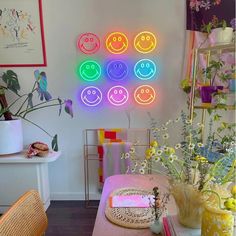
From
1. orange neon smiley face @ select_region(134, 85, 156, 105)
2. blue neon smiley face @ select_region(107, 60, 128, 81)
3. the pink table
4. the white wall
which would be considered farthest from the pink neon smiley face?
the pink table

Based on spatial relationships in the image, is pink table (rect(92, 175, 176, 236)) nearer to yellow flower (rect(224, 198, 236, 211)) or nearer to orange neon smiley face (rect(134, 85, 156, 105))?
yellow flower (rect(224, 198, 236, 211))

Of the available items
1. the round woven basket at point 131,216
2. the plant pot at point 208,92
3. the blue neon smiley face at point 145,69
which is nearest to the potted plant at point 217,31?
the plant pot at point 208,92

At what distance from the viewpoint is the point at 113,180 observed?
5.06ft

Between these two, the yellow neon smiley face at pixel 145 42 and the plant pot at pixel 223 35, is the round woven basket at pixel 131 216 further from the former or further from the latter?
the yellow neon smiley face at pixel 145 42

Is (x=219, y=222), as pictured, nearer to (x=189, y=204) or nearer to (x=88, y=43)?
(x=189, y=204)

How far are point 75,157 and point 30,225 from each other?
163 centimetres

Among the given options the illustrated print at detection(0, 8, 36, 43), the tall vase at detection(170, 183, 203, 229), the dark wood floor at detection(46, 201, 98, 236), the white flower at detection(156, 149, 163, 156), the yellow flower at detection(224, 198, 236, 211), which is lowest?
the dark wood floor at detection(46, 201, 98, 236)

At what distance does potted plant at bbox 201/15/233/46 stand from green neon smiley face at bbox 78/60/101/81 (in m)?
1.05

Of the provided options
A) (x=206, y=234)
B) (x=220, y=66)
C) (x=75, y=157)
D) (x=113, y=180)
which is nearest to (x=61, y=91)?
(x=75, y=157)

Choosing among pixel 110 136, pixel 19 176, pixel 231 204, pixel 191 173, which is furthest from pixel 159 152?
pixel 19 176

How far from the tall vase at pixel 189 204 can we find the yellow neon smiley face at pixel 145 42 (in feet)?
5.82

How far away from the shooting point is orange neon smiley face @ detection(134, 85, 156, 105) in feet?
8.15

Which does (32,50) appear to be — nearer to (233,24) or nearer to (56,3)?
(56,3)

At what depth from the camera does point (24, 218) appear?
100 cm
